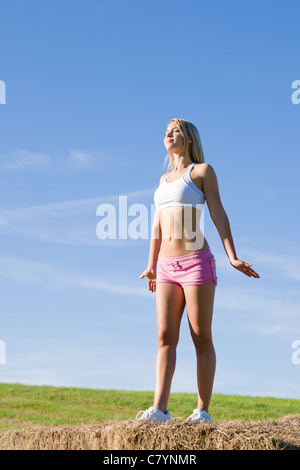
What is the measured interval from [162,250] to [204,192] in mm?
643

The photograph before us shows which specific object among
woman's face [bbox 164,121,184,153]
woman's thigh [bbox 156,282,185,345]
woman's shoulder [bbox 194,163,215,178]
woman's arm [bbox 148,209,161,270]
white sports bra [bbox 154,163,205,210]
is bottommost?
woman's thigh [bbox 156,282,185,345]

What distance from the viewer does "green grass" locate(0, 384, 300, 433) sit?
33.8 ft

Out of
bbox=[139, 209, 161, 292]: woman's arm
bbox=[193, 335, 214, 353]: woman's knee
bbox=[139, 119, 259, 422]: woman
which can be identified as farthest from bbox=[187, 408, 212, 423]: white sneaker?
bbox=[139, 209, 161, 292]: woman's arm

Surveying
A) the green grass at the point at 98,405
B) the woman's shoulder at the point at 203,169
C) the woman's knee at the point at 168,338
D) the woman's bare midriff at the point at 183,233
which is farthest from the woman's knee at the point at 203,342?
the green grass at the point at 98,405

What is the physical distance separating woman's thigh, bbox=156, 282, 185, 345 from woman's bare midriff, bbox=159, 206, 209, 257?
314 millimetres

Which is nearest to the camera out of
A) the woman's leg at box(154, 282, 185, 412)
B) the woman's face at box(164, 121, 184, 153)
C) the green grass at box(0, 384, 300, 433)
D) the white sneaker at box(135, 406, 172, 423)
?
the white sneaker at box(135, 406, 172, 423)

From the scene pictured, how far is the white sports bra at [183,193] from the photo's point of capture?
4.90 metres

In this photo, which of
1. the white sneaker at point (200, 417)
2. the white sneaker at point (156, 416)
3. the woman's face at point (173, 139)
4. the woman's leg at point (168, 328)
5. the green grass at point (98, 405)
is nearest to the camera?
the white sneaker at point (156, 416)

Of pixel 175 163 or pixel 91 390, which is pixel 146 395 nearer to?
pixel 91 390

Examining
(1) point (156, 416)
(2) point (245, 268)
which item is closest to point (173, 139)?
(2) point (245, 268)

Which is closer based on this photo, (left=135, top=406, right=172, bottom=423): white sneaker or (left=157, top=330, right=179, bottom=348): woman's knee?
(left=135, top=406, right=172, bottom=423): white sneaker

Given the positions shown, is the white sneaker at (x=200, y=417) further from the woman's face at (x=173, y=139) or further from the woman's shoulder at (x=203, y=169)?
the woman's face at (x=173, y=139)

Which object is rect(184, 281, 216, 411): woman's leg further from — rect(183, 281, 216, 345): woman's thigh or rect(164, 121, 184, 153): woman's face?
rect(164, 121, 184, 153): woman's face
